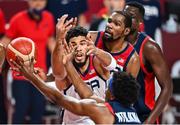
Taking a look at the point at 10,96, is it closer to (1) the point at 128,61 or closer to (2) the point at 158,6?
(2) the point at 158,6

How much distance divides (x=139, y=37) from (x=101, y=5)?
5.02m

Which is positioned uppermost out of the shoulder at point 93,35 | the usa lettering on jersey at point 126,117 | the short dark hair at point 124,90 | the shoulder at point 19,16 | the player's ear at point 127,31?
the player's ear at point 127,31

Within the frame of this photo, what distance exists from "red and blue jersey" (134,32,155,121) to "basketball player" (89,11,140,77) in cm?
18

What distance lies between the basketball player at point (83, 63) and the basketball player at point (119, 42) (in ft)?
0.75

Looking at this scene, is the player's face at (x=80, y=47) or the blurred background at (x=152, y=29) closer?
the player's face at (x=80, y=47)

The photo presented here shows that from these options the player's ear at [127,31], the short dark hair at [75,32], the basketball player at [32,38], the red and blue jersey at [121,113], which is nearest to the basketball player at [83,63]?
the short dark hair at [75,32]

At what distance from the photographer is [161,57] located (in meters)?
8.12

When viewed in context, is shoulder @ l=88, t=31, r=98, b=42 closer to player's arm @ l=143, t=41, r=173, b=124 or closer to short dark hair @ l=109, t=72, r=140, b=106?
player's arm @ l=143, t=41, r=173, b=124

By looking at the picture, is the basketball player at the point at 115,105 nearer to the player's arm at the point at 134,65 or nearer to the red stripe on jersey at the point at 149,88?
the player's arm at the point at 134,65

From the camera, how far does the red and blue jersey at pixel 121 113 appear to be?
257 inches

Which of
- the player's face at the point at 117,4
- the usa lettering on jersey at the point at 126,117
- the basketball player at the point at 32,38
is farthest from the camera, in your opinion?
the basketball player at the point at 32,38

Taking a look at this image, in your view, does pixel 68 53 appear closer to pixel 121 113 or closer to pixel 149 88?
pixel 121 113

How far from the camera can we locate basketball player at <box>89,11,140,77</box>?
7.88m

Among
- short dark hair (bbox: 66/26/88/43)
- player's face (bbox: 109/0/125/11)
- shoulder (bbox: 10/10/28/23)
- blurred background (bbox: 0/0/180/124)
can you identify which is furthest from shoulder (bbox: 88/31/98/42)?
shoulder (bbox: 10/10/28/23)
